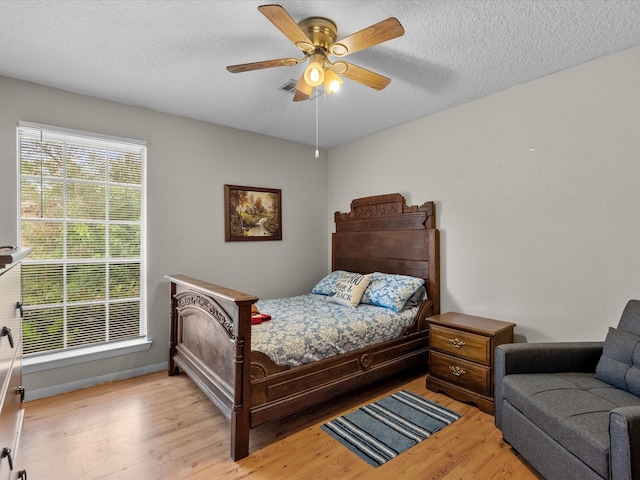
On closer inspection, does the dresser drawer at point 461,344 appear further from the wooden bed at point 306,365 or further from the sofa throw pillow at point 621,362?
the sofa throw pillow at point 621,362

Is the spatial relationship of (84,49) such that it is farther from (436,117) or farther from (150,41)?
(436,117)

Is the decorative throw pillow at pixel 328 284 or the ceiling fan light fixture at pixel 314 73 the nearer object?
the ceiling fan light fixture at pixel 314 73

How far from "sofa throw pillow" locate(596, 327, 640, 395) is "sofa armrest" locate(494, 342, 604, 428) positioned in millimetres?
106

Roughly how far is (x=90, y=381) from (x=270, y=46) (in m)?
3.06

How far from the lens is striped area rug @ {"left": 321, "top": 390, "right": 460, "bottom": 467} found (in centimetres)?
197

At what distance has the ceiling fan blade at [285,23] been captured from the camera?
1.45 meters

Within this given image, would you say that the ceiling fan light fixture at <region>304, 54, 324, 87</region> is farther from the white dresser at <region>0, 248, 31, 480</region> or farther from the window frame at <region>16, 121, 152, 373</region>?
the window frame at <region>16, 121, 152, 373</region>

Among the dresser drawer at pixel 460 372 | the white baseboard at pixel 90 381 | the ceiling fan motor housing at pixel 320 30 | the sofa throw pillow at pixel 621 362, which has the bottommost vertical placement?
the white baseboard at pixel 90 381

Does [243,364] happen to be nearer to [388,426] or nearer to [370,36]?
[388,426]

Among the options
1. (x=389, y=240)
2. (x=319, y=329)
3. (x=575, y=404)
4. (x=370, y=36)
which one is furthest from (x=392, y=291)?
(x=370, y=36)

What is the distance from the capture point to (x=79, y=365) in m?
2.73

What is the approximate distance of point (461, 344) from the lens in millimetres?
2543

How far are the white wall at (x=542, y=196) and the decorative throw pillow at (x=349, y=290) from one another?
81cm

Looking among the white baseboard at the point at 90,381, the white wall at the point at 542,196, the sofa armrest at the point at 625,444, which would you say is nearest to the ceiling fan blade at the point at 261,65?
the white wall at the point at 542,196
